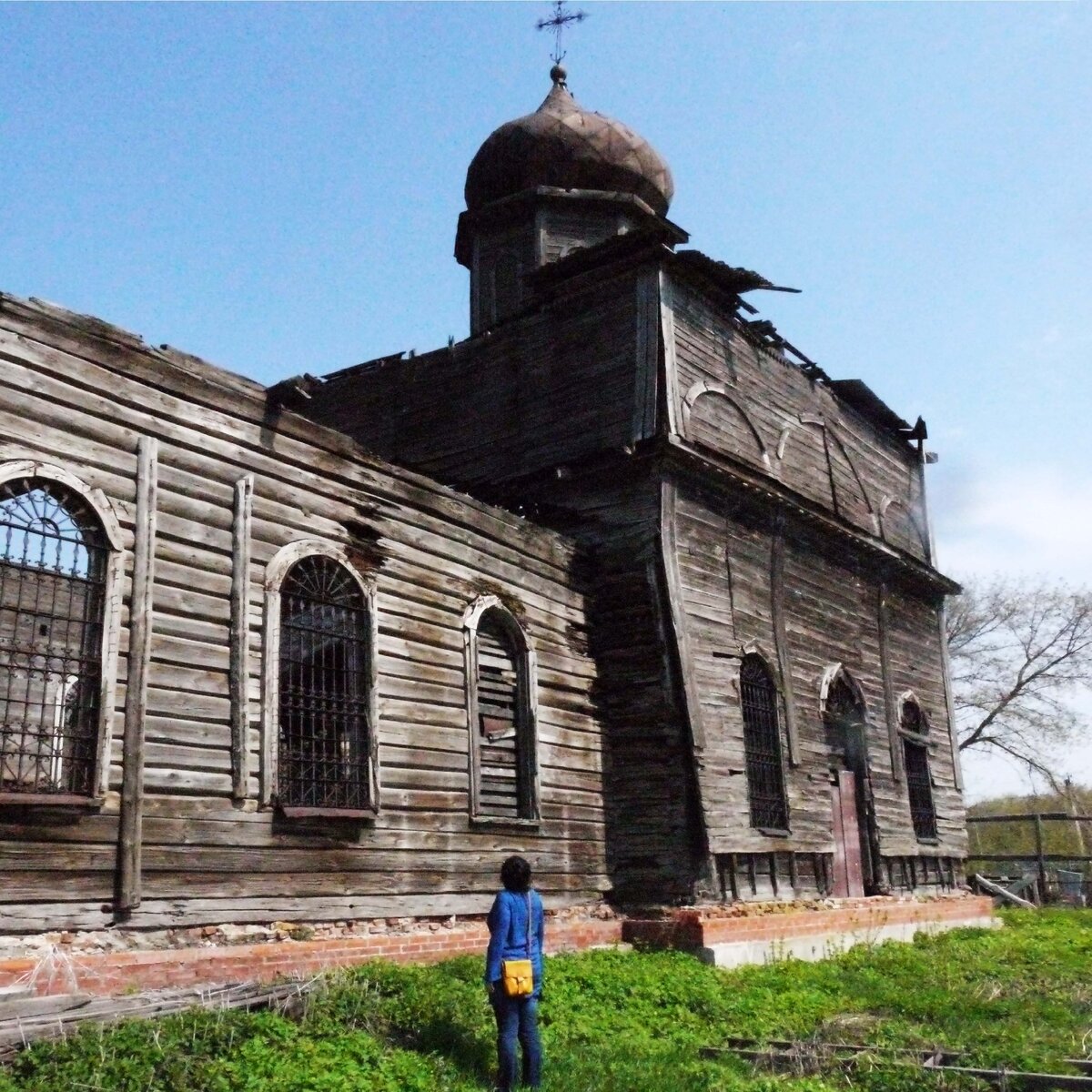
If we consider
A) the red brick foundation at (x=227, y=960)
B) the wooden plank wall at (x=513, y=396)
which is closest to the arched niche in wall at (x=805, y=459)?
the wooden plank wall at (x=513, y=396)

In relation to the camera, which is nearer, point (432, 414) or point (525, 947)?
point (525, 947)

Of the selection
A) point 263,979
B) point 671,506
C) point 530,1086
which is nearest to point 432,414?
point 671,506

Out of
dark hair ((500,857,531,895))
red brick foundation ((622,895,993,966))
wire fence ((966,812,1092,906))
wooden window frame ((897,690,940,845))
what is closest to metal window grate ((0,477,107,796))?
dark hair ((500,857,531,895))

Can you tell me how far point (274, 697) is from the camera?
9.66 meters

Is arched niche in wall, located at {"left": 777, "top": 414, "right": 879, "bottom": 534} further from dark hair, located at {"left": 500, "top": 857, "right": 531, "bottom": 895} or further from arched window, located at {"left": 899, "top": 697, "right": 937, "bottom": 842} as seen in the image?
dark hair, located at {"left": 500, "top": 857, "right": 531, "bottom": 895}

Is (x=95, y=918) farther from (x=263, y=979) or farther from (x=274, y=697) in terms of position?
(x=274, y=697)

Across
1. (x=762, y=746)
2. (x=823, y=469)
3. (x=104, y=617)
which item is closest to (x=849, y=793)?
(x=762, y=746)

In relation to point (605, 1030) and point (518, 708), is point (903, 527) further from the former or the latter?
point (605, 1030)

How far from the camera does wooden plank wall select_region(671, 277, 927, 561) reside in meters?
16.3

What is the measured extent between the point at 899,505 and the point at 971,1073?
15.6 m

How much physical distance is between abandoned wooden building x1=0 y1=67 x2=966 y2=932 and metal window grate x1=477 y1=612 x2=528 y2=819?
1.5 inches

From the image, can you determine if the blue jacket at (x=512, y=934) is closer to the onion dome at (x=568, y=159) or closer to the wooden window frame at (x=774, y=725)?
the wooden window frame at (x=774, y=725)

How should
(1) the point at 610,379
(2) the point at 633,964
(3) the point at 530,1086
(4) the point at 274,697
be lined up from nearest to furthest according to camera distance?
(3) the point at 530,1086, (4) the point at 274,697, (2) the point at 633,964, (1) the point at 610,379

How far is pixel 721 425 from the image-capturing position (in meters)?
16.5
